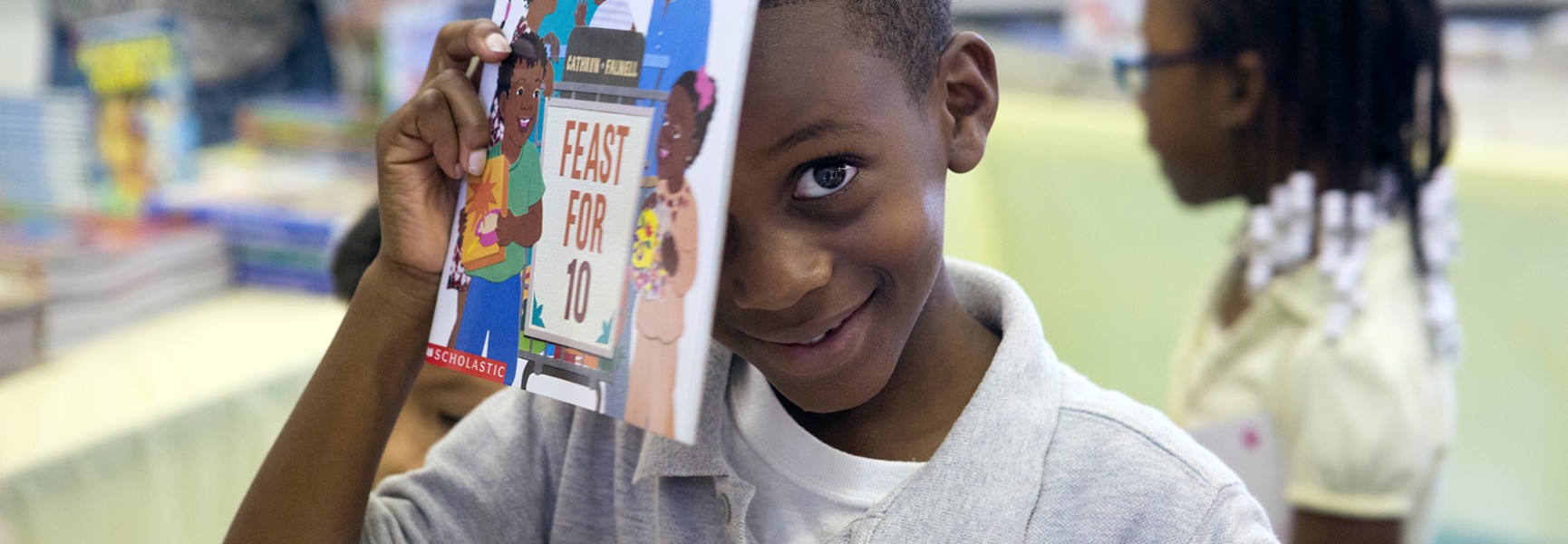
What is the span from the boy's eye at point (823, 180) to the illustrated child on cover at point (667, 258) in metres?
0.09

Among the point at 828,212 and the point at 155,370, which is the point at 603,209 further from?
the point at 155,370

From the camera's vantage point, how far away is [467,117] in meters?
0.73

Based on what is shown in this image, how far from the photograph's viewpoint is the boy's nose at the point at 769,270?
62 cm

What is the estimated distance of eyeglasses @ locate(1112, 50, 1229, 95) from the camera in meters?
1.62

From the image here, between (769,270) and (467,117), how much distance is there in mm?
231

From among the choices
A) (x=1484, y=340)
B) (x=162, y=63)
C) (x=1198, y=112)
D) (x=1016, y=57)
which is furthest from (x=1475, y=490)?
(x=162, y=63)

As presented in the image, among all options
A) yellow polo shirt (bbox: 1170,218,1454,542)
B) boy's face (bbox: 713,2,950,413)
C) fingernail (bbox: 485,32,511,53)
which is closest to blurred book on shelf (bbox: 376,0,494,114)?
yellow polo shirt (bbox: 1170,218,1454,542)

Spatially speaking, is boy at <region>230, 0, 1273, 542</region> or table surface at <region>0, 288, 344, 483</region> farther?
table surface at <region>0, 288, 344, 483</region>

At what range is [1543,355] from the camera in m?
1.99

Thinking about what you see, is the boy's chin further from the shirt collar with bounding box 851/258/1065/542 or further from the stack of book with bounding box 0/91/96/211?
the stack of book with bounding box 0/91/96/211

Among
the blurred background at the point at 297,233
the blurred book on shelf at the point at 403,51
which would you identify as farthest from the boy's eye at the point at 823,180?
the blurred book on shelf at the point at 403,51

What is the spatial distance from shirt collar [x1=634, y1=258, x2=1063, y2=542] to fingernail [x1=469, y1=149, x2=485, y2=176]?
0.20 metres

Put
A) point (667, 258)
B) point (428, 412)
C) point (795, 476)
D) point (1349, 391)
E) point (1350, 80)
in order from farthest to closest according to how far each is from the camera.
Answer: point (1350, 80)
point (1349, 391)
point (428, 412)
point (795, 476)
point (667, 258)

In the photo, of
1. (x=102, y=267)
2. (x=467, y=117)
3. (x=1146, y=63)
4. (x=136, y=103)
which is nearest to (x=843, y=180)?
(x=467, y=117)
